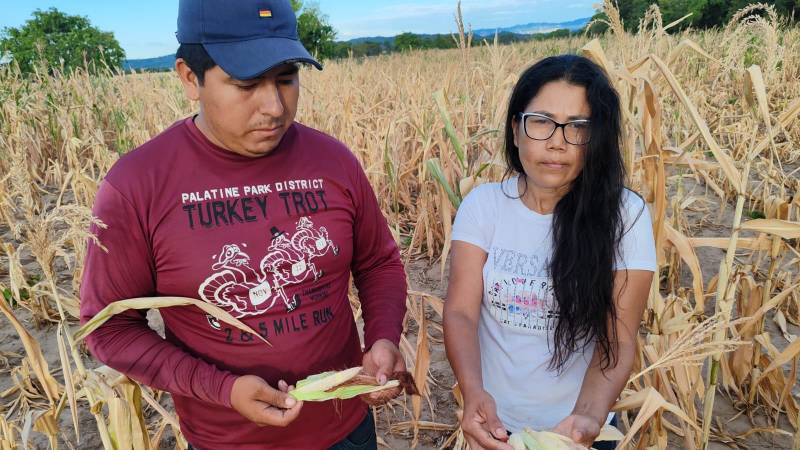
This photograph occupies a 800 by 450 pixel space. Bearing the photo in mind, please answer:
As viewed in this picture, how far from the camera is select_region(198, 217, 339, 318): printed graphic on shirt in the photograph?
104 centimetres

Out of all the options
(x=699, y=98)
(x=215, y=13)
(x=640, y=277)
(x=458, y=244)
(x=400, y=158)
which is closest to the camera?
(x=215, y=13)

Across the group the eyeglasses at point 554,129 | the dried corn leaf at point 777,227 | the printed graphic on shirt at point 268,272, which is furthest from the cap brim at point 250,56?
the dried corn leaf at point 777,227

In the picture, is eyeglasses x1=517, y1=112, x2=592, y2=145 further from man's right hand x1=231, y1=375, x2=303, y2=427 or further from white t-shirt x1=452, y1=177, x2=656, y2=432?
man's right hand x1=231, y1=375, x2=303, y2=427

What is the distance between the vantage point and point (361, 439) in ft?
4.29

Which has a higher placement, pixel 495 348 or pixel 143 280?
pixel 143 280

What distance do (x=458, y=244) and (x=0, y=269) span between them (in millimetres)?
3455

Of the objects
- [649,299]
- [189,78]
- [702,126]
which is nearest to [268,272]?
[189,78]

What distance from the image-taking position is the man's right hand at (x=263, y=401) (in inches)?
38.4

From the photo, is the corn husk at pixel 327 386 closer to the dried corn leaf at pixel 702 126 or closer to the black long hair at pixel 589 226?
the black long hair at pixel 589 226

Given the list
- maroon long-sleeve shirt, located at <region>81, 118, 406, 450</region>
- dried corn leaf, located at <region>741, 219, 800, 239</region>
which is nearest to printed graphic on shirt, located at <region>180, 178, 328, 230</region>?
maroon long-sleeve shirt, located at <region>81, 118, 406, 450</region>

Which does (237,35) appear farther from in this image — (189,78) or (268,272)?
(268,272)

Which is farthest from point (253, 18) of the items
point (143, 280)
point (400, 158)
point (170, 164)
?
point (400, 158)

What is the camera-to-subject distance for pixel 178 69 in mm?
1025

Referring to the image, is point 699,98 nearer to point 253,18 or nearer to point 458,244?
point 458,244
